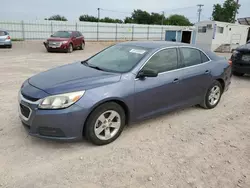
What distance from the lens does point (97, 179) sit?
260 centimetres

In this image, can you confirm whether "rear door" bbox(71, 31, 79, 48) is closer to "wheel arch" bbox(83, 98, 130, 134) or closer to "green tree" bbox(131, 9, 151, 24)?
"wheel arch" bbox(83, 98, 130, 134)

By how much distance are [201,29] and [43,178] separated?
19.7 meters

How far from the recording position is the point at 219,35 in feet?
63.1

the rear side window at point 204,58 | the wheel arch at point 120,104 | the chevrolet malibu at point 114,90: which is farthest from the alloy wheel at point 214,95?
the wheel arch at point 120,104

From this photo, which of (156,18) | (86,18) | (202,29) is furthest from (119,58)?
(156,18)

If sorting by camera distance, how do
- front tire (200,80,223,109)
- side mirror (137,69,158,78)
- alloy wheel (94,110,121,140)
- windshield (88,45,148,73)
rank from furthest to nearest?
1. front tire (200,80,223,109)
2. windshield (88,45,148,73)
3. side mirror (137,69,158,78)
4. alloy wheel (94,110,121,140)

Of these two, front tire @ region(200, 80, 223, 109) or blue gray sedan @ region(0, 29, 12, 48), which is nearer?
front tire @ region(200, 80, 223, 109)

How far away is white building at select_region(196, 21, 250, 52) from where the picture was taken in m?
18.8

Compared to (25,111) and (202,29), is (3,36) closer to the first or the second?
(25,111)

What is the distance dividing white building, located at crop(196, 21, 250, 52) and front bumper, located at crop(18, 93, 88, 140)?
18.2 metres

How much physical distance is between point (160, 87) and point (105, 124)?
1107 millimetres

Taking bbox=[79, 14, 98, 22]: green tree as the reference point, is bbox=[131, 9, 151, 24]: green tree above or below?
above

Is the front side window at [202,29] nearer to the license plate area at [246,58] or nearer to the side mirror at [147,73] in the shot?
the license plate area at [246,58]

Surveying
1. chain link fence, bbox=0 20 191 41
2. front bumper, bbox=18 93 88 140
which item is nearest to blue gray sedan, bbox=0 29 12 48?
chain link fence, bbox=0 20 191 41
